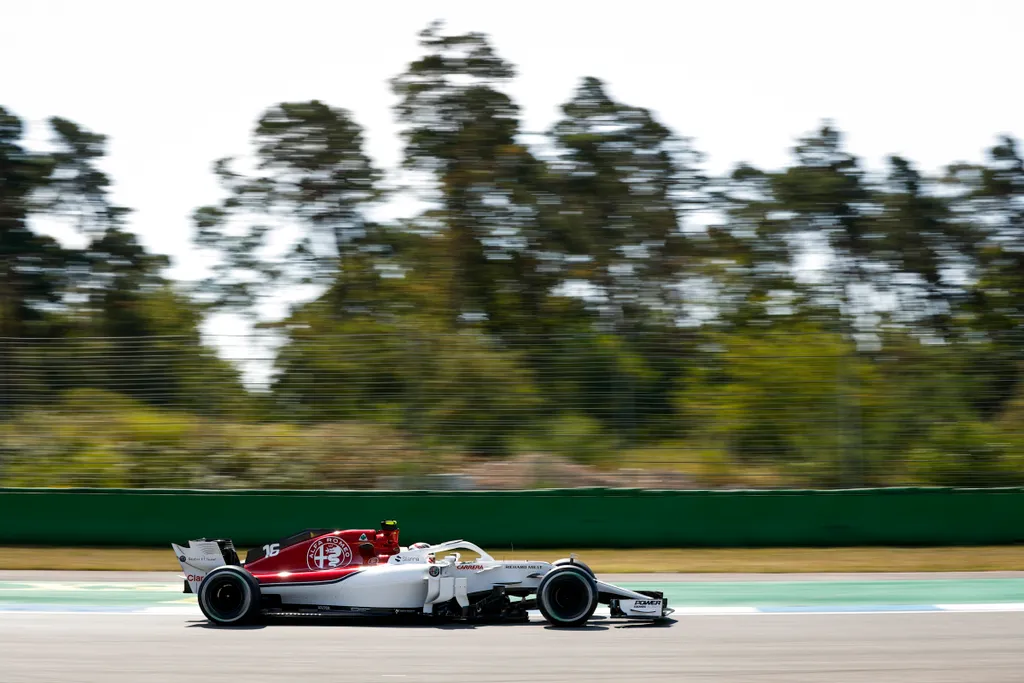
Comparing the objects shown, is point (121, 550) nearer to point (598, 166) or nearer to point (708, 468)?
point (708, 468)

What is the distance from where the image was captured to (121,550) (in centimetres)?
1498

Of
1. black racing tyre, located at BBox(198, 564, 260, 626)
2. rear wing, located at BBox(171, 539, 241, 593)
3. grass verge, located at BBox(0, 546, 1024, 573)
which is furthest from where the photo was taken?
grass verge, located at BBox(0, 546, 1024, 573)

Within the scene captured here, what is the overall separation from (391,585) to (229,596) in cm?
136

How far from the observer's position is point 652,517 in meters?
14.9

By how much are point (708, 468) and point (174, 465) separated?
7.45 metres

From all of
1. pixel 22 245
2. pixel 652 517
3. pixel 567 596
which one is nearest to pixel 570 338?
pixel 652 517

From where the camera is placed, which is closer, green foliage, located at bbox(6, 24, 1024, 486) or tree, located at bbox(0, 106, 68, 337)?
green foliage, located at bbox(6, 24, 1024, 486)

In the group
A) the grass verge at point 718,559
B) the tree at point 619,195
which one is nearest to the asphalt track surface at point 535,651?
the grass verge at point 718,559

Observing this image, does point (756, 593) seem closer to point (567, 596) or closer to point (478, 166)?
point (567, 596)

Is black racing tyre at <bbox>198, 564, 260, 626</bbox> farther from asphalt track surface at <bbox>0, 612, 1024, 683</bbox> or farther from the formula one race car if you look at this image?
asphalt track surface at <bbox>0, 612, 1024, 683</bbox>

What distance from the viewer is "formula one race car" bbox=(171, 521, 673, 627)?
28.5ft

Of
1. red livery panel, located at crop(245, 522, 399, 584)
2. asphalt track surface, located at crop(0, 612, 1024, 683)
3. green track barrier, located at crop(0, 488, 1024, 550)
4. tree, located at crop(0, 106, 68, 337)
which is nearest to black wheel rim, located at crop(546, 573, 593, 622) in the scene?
asphalt track surface, located at crop(0, 612, 1024, 683)

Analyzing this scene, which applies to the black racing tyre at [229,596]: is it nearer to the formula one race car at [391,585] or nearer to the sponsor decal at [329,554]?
the formula one race car at [391,585]

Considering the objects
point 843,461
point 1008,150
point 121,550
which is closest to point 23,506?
point 121,550
